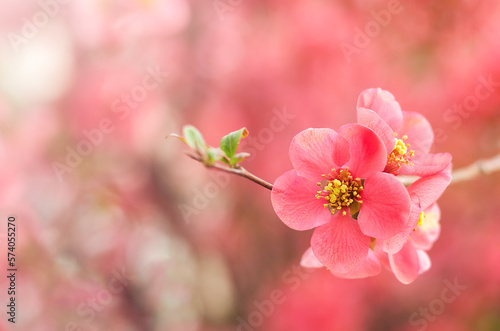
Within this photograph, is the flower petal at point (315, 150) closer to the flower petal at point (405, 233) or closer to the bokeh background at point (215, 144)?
the flower petal at point (405, 233)

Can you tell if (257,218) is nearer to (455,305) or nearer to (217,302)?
(217,302)

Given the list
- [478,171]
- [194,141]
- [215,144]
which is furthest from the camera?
[215,144]

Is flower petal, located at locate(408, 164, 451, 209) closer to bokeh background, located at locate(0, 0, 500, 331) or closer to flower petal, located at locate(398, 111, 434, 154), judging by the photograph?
flower petal, located at locate(398, 111, 434, 154)

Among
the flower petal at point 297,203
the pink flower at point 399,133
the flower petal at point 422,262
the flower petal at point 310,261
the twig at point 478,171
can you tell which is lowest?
the flower petal at point 310,261

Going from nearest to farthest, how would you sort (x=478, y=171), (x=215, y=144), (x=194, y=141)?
(x=194, y=141)
(x=478, y=171)
(x=215, y=144)

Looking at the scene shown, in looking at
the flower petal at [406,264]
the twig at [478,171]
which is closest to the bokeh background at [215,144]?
the twig at [478,171]

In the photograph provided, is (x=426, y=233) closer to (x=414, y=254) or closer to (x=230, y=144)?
(x=414, y=254)

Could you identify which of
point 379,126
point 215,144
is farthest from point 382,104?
point 215,144

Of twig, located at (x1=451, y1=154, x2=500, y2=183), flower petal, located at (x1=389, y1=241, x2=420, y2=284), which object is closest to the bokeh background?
twig, located at (x1=451, y1=154, x2=500, y2=183)
